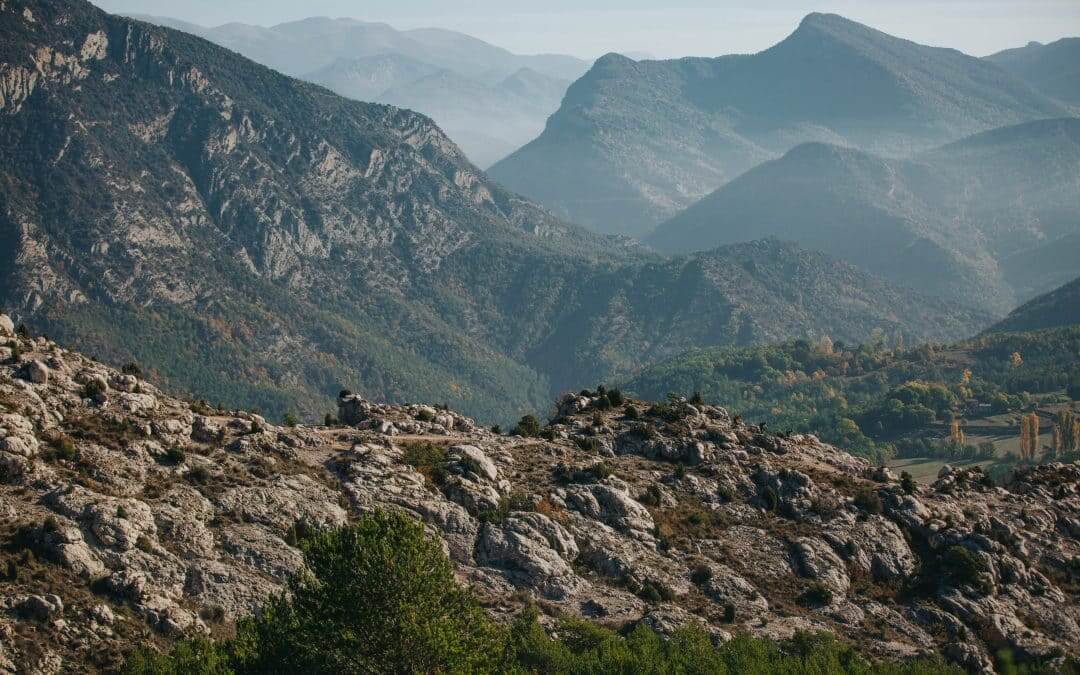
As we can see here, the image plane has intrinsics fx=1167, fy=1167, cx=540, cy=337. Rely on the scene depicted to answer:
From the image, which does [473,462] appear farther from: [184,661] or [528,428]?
[184,661]

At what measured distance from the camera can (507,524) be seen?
109375 millimetres

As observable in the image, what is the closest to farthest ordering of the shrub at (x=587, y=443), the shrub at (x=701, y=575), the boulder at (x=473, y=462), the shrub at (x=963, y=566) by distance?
the shrub at (x=701, y=575) < the boulder at (x=473, y=462) < the shrub at (x=963, y=566) < the shrub at (x=587, y=443)

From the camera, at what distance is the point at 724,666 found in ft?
303

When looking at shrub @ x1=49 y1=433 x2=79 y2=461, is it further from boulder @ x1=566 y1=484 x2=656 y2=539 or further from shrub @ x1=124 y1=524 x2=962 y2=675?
boulder @ x1=566 y1=484 x2=656 y2=539

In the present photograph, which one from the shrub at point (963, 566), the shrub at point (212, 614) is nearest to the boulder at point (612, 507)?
the shrub at point (963, 566)

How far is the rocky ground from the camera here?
8944 centimetres

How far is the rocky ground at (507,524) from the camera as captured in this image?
293 feet

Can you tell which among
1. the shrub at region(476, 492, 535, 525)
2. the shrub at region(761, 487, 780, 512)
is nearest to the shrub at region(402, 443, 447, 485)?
the shrub at region(476, 492, 535, 525)

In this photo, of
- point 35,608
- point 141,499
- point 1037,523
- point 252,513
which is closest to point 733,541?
point 1037,523

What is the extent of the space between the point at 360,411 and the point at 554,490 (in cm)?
2989

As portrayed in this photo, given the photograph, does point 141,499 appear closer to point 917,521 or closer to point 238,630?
point 238,630

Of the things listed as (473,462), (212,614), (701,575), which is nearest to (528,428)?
(473,462)

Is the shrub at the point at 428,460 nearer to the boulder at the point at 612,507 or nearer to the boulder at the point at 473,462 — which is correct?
the boulder at the point at 473,462

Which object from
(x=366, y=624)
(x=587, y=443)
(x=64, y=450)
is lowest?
(x=366, y=624)
